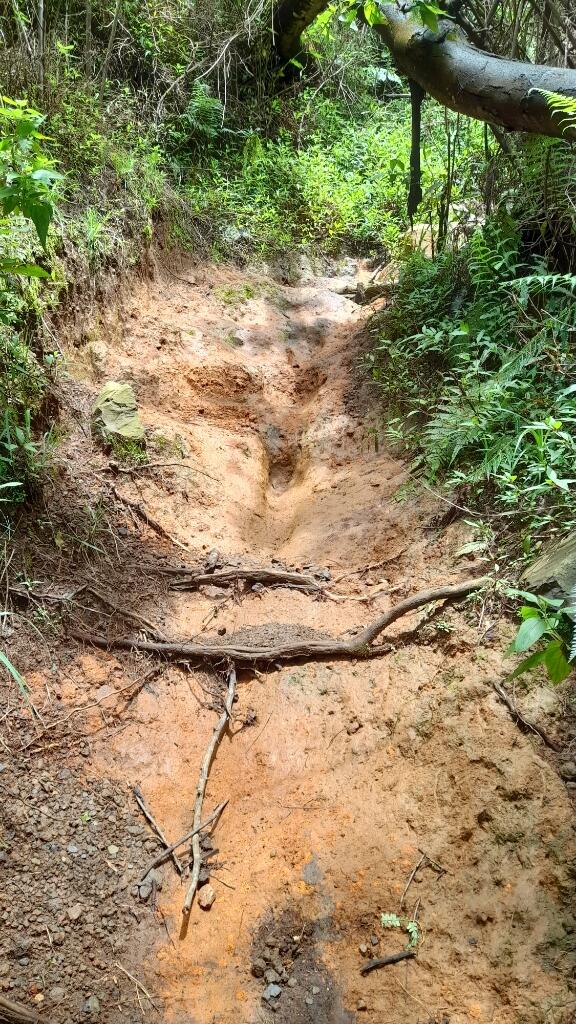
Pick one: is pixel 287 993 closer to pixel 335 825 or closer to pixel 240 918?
pixel 240 918

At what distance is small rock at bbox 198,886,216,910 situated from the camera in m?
2.55

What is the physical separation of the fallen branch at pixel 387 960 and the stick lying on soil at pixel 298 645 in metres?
1.20

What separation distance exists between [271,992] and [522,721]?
4.37 ft

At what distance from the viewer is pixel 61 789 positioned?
8.91 ft

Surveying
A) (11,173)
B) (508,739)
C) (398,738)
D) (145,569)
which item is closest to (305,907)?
(398,738)

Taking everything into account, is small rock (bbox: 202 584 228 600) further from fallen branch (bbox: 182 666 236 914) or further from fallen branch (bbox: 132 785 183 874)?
fallen branch (bbox: 132 785 183 874)

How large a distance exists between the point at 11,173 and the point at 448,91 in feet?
8.24

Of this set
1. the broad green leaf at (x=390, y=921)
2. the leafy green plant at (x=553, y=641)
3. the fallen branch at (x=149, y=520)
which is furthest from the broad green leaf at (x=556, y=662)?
the fallen branch at (x=149, y=520)

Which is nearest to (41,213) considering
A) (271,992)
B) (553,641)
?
(553,641)

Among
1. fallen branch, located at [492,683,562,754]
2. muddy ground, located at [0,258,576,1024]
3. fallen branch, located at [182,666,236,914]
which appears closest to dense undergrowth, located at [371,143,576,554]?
muddy ground, located at [0,258,576,1024]

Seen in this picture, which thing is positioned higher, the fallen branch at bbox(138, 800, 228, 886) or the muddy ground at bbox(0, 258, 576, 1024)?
the muddy ground at bbox(0, 258, 576, 1024)

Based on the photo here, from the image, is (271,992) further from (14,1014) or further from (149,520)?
(149,520)

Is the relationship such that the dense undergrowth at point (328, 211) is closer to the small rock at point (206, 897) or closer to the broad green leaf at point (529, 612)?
the broad green leaf at point (529, 612)

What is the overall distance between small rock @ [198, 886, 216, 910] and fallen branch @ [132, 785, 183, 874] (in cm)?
12
